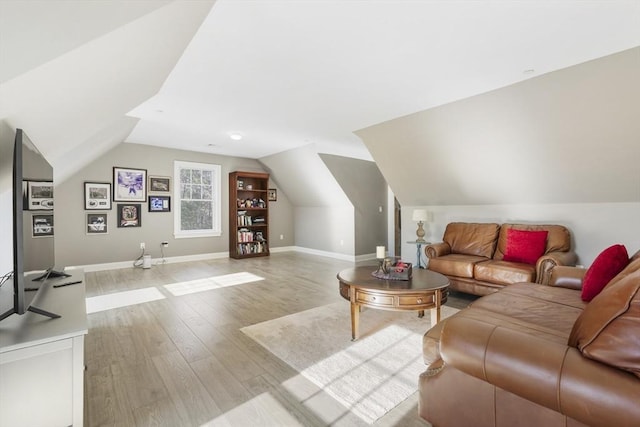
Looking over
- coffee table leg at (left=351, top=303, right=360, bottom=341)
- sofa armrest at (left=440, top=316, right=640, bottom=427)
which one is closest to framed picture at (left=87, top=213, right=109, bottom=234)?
coffee table leg at (left=351, top=303, right=360, bottom=341)

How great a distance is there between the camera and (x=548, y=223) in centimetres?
392

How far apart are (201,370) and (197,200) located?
5.14 meters

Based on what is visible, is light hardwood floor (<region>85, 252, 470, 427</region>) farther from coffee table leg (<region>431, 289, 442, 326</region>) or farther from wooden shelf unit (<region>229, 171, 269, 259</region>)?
wooden shelf unit (<region>229, 171, 269, 259</region>)

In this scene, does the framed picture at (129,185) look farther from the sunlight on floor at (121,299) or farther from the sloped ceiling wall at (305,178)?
the sloped ceiling wall at (305,178)

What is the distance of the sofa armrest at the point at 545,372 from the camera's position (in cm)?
91

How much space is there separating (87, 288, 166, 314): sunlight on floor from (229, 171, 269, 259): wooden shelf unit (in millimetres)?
2802

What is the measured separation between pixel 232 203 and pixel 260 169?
1191 millimetres

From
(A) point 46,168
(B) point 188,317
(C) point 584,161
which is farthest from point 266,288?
(C) point 584,161

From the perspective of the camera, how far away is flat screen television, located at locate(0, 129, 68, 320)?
1.34 meters

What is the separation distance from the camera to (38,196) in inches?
67.9

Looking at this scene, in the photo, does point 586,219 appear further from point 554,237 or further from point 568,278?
point 568,278

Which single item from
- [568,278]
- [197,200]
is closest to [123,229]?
[197,200]

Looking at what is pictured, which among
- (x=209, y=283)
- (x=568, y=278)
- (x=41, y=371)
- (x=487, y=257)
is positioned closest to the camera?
(x=41, y=371)

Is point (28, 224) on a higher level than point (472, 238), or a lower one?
higher
